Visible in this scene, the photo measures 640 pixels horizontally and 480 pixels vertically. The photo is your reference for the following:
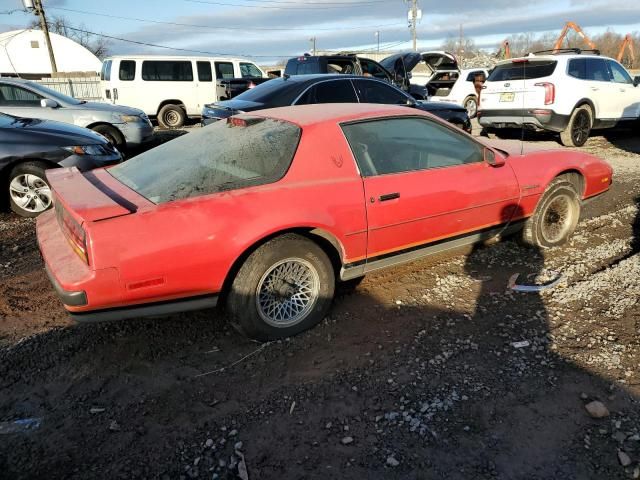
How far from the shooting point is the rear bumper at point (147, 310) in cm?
272

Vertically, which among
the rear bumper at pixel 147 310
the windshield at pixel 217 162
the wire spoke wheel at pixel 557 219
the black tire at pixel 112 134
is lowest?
the wire spoke wheel at pixel 557 219

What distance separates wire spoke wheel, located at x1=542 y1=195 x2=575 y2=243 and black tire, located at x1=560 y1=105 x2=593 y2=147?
619 cm

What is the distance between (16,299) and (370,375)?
2.83m

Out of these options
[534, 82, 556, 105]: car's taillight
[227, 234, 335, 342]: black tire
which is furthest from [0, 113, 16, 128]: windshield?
[534, 82, 556, 105]: car's taillight

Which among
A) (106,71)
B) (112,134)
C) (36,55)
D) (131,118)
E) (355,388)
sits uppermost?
(36,55)

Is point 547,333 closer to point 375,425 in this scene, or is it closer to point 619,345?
point 619,345

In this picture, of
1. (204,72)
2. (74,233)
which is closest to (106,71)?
(204,72)

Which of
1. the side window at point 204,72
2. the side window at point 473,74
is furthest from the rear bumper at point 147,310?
the side window at point 473,74

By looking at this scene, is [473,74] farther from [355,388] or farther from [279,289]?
[355,388]

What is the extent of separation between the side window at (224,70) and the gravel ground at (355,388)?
12.7 meters

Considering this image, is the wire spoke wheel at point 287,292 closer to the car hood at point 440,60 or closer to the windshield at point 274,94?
the windshield at point 274,94

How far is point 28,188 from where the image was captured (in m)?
5.84

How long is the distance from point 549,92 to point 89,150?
8331 millimetres

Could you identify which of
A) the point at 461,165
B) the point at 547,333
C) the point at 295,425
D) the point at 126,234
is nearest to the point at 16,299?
the point at 126,234
